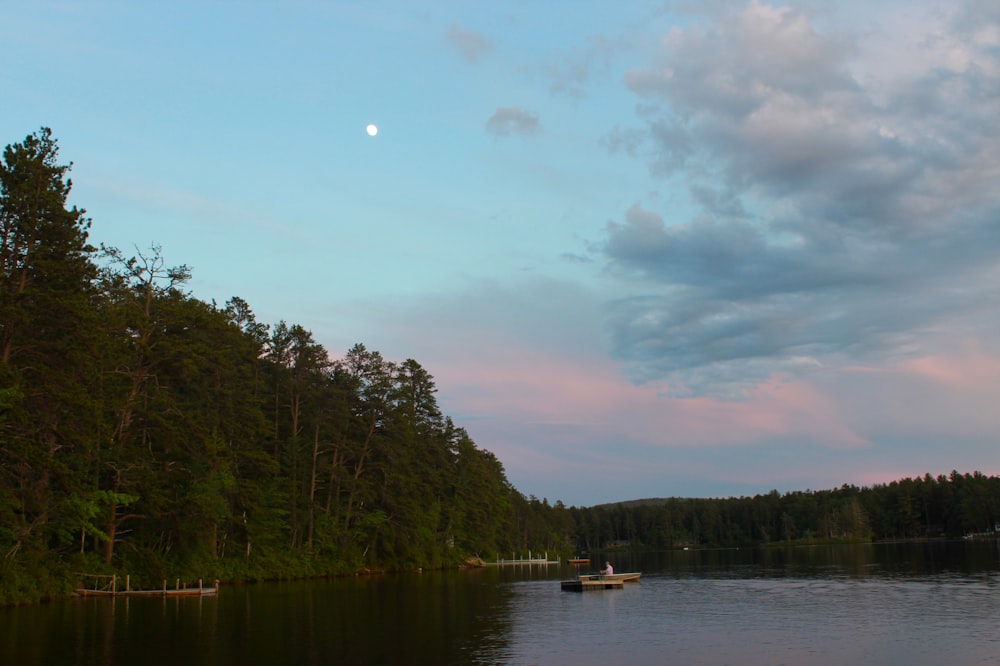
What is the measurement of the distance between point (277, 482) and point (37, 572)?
2958 centimetres

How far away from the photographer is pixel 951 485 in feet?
655

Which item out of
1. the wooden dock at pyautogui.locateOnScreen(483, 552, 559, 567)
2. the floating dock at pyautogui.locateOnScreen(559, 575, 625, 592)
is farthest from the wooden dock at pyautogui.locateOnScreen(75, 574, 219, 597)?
the wooden dock at pyautogui.locateOnScreen(483, 552, 559, 567)

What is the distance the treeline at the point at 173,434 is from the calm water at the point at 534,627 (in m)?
6.40

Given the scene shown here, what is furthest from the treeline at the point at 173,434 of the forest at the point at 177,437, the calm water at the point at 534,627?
the calm water at the point at 534,627

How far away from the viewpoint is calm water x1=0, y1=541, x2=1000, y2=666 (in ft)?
87.4

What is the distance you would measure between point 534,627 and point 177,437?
31523 millimetres

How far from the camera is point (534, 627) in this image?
36.7 m

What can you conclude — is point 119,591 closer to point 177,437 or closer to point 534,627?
point 177,437

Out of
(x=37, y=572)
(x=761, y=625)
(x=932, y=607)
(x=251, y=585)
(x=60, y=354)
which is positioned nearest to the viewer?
(x=761, y=625)

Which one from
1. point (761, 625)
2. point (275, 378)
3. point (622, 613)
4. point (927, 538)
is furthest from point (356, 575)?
point (927, 538)

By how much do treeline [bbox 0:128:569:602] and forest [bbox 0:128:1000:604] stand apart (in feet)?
0.48

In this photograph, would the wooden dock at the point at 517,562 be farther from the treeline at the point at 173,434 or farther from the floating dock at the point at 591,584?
the floating dock at the point at 591,584

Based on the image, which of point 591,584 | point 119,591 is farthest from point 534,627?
point 119,591

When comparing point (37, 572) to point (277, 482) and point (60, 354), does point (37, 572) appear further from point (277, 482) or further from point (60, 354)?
point (277, 482)
